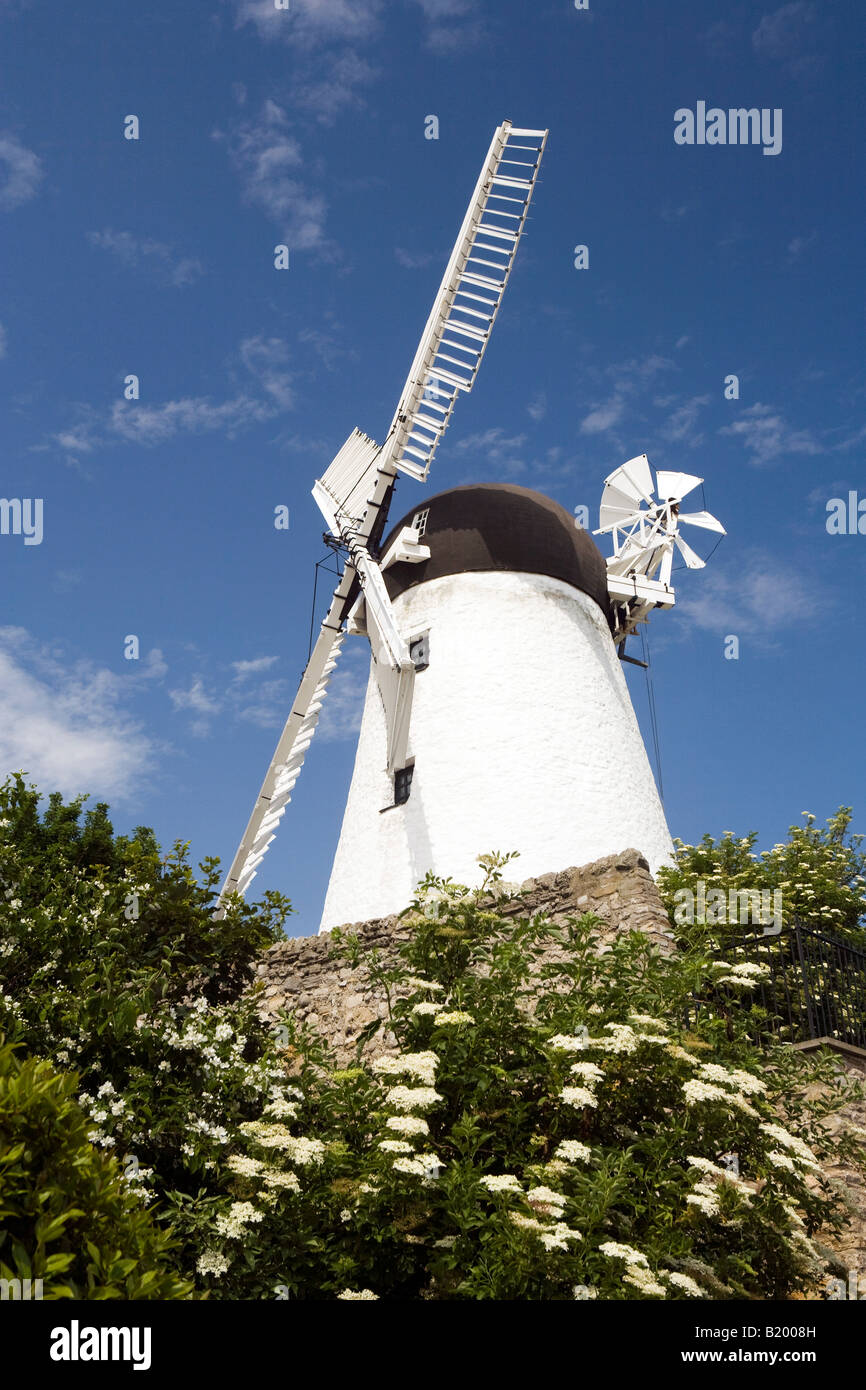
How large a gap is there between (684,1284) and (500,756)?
30.4 feet

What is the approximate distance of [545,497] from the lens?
17.5m

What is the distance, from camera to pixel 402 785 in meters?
14.7

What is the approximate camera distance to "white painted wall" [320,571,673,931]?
1371cm

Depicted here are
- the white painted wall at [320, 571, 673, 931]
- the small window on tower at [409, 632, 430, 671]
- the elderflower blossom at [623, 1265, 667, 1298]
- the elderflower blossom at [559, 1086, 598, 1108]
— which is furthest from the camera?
the small window on tower at [409, 632, 430, 671]

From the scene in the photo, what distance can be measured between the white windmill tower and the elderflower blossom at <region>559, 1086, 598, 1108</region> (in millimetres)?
7205

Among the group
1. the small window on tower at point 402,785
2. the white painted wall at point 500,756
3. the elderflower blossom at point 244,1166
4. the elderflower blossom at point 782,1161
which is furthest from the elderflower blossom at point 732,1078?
the small window on tower at point 402,785

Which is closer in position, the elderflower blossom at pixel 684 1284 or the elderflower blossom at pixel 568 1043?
the elderflower blossom at pixel 684 1284

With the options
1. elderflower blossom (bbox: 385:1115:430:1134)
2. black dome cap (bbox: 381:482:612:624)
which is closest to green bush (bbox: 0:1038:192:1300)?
elderflower blossom (bbox: 385:1115:430:1134)

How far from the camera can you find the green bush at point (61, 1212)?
3600 millimetres

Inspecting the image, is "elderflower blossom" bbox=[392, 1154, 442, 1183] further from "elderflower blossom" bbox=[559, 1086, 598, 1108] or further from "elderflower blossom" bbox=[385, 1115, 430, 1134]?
"elderflower blossom" bbox=[559, 1086, 598, 1108]

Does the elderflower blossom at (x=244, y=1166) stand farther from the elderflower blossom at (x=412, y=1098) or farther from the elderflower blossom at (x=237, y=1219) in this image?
the elderflower blossom at (x=412, y=1098)

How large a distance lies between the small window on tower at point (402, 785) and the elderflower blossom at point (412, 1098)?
338 inches
